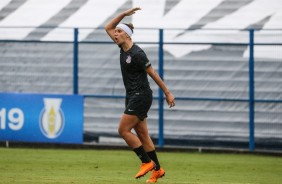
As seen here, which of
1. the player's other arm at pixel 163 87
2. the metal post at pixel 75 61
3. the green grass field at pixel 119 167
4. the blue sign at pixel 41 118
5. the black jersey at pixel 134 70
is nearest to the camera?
the player's other arm at pixel 163 87

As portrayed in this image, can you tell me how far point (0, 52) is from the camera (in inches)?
839

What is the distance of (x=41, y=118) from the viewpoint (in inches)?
802

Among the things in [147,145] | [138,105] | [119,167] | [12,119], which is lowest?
[119,167]

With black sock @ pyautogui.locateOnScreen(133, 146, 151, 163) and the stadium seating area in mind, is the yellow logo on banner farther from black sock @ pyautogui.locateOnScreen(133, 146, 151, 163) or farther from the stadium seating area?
black sock @ pyautogui.locateOnScreen(133, 146, 151, 163)

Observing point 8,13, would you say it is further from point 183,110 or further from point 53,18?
point 183,110

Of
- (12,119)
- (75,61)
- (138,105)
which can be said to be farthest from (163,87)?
(12,119)

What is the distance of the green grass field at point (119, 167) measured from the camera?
42.7ft

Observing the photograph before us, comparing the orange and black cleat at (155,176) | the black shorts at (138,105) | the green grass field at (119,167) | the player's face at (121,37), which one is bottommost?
the green grass field at (119,167)

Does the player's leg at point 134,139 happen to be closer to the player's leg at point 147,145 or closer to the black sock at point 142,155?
the black sock at point 142,155

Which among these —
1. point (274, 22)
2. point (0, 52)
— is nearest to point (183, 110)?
point (274, 22)

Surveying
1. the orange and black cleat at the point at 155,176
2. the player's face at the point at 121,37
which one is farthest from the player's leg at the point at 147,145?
the player's face at the point at 121,37

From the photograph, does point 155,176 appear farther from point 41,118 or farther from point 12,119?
point 12,119

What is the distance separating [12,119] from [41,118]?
712mm

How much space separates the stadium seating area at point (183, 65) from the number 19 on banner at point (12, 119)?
1.03 m
